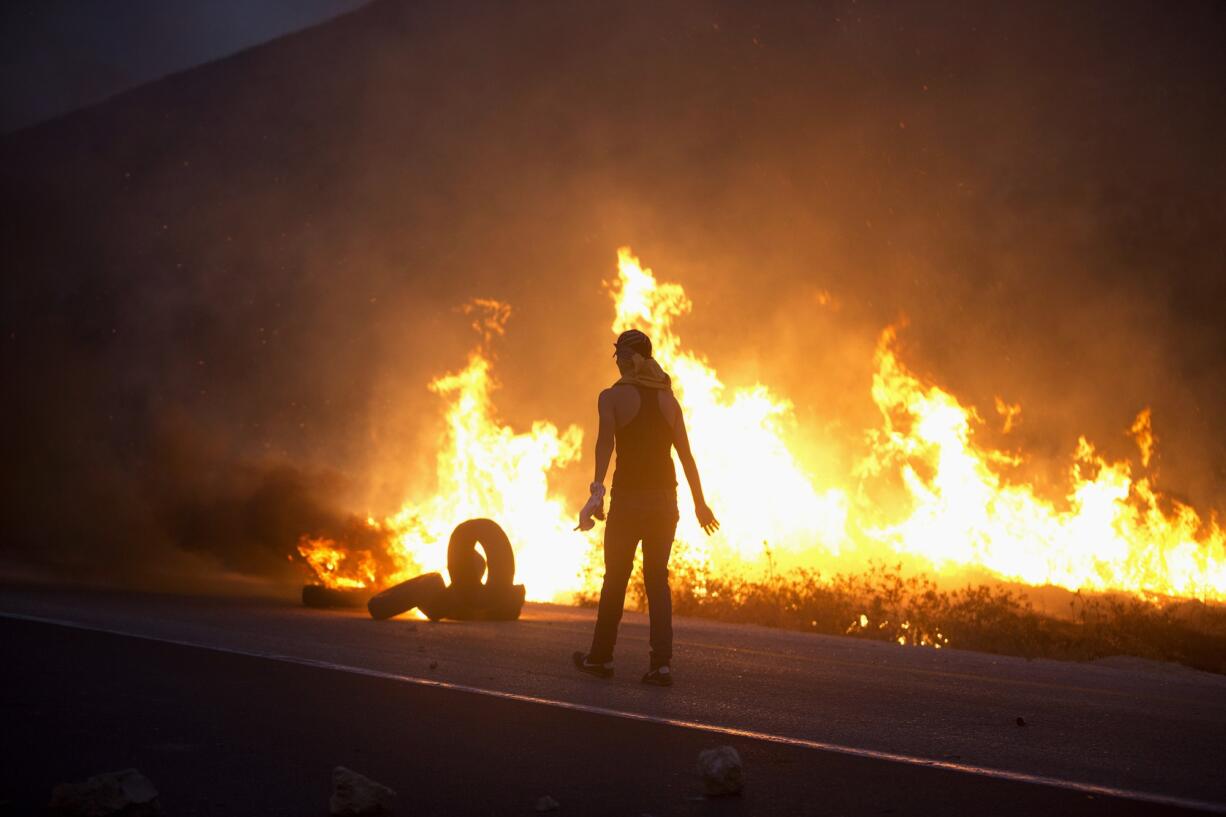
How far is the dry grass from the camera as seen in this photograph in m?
13.0

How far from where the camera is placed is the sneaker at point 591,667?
827 centimetres

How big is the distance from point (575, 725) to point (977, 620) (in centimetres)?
879

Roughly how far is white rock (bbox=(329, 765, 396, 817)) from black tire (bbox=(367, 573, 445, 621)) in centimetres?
837

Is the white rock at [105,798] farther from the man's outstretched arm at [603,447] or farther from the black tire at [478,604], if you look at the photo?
the black tire at [478,604]

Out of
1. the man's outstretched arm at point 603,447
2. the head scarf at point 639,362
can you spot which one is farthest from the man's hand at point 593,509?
the head scarf at point 639,362

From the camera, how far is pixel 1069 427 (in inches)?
964

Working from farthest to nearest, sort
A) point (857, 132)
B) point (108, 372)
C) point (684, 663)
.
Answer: point (108, 372) < point (857, 132) < point (684, 663)

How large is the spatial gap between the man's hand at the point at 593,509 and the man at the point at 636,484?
1 cm

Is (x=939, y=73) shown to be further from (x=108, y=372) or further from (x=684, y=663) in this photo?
(x=684, y=663)

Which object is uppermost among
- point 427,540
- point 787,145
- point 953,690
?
point 787,145

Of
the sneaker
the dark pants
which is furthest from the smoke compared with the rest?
the dark pants

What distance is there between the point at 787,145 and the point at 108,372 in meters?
20.3

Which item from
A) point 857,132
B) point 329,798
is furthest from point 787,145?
Answer: point 329,798

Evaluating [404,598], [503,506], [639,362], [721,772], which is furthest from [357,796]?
[503,506]
